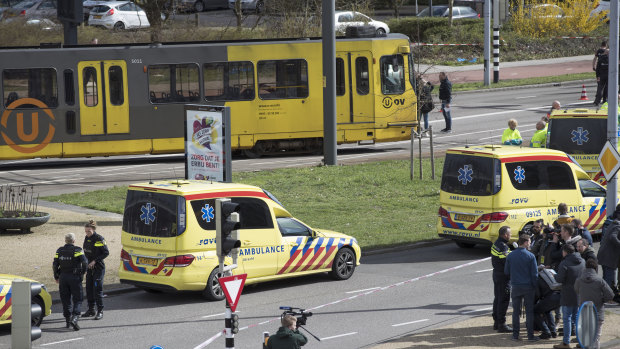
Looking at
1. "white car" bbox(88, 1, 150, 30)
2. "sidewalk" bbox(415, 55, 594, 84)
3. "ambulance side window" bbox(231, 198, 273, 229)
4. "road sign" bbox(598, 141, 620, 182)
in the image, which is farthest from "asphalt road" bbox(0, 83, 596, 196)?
"white car" bbox(88, 1, 150, 30)

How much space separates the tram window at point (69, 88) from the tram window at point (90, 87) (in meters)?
0.34

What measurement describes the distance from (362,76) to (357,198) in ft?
22.9

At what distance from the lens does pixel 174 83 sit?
3011cm

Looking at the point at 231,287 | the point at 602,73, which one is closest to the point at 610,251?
the point at 231,287

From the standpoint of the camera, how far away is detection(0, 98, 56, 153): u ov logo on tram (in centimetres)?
2859

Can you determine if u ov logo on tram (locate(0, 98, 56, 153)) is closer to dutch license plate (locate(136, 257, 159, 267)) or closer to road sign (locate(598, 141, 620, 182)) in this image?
dutch license plate (locate(136, 257, 159, 267))

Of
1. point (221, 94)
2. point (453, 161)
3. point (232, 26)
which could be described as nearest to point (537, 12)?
point (232, 26)

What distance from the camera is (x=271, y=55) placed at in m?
30.6

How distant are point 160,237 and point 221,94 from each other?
14785 mm

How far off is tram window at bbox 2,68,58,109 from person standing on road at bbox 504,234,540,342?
18.4 m

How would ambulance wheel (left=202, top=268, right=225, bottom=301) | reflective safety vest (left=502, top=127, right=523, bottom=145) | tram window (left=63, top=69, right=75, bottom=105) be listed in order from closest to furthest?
ambulance wheel (left=202, top=268, right=225, bottom=301), reflective safety vest (left=502, top=127, right=523, bottom=145), tram window (left=63, top=69, right=75, bottom=105)

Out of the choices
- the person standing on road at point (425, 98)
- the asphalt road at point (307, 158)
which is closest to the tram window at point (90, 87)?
the asphalt road at point (307, 158)

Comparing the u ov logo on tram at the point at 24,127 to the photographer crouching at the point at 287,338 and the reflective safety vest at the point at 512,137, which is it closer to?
the reflective safety vest at the point at 512,137

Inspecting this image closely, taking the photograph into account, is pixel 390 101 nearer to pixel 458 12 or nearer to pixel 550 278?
pixel 550 278
